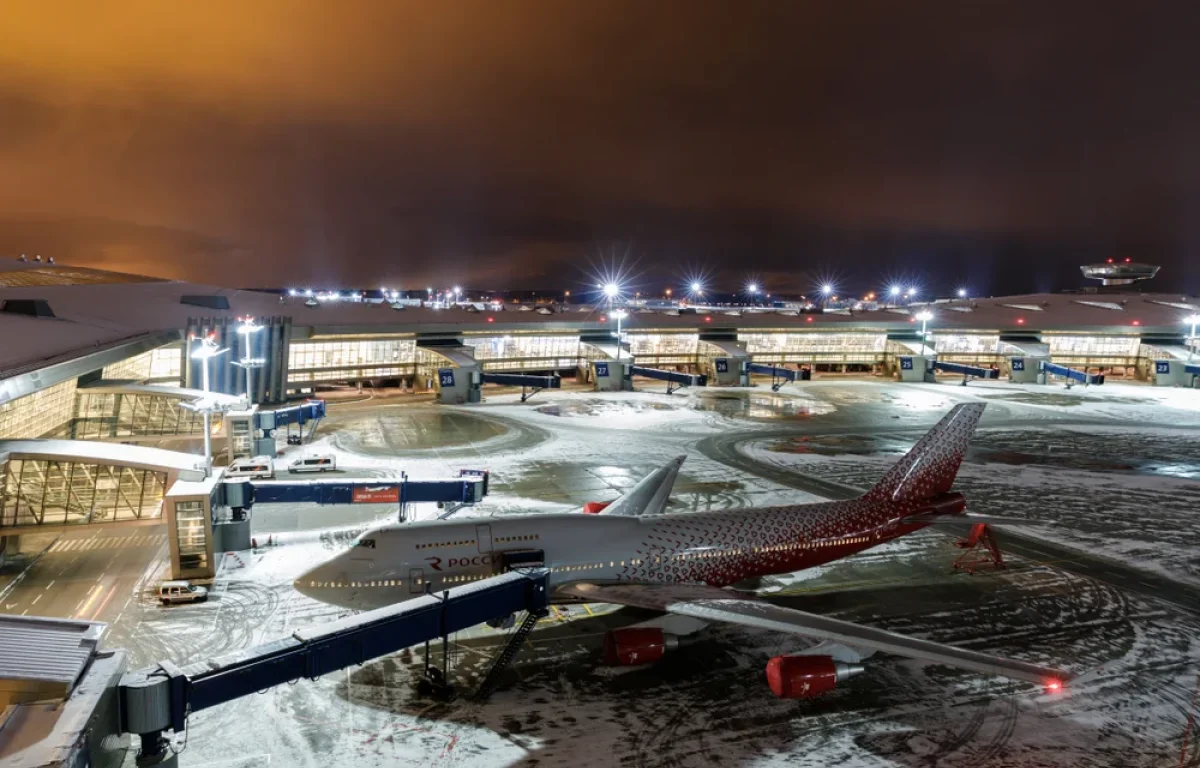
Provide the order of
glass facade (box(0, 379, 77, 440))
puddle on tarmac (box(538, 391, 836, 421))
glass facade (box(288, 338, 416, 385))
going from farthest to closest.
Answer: glass facade (box(288, 338, 416, 385)) < puddle on tarmac (box(538, 391, 836, 421)) < glass facade (box(0, 379, 77, 440))

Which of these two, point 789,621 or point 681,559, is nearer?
point 789,621

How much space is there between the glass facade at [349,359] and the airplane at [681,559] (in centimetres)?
6626

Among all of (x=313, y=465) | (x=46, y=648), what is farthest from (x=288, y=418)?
(x=46, y=648)

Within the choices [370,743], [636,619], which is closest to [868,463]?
[636,619]

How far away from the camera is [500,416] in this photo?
72062 mm

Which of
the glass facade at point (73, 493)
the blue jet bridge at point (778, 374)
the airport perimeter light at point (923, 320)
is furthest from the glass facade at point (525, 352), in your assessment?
the glass facade at point (73, 493)

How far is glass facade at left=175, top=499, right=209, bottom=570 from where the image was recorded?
3048cm

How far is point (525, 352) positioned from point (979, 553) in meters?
74.6

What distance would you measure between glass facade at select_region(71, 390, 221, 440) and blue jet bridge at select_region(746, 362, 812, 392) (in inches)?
2704

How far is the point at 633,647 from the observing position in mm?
22938

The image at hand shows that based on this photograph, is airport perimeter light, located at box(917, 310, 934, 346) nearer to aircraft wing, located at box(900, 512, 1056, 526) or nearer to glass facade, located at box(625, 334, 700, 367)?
glass facade, located at box(625, 334, 700, 367)

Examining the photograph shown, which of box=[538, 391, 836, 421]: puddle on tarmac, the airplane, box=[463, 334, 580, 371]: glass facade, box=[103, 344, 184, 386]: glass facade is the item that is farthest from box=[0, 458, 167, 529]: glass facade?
box=[463, 334, 580, 371]: glass facade

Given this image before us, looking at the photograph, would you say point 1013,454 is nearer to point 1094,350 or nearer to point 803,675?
point 803,675

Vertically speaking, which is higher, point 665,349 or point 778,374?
point 665,349
